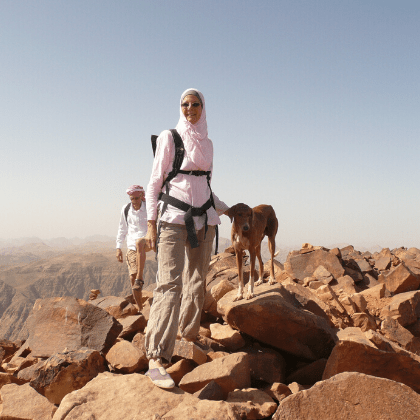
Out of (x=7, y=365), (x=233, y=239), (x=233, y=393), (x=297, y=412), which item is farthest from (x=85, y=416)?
(x=233, y=239)

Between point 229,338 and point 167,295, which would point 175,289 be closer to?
point 167,295

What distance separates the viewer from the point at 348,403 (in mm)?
2271

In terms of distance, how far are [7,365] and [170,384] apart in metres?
3.29

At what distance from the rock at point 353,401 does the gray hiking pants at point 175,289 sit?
49.4 inches

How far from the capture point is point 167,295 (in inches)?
125

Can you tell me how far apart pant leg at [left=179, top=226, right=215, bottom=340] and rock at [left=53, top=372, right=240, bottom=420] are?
1009 millimetres

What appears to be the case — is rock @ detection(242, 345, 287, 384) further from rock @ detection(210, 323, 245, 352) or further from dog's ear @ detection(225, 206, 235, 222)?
dog's ear @ detection(225, 206, 235, 222)

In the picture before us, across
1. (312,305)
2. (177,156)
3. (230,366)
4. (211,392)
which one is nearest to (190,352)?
(230,366)

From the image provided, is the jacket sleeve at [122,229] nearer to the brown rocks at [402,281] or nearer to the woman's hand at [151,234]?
the woman's hand at [151,234]

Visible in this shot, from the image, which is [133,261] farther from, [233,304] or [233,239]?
[233,304]

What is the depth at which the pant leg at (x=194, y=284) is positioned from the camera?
3.69 metres

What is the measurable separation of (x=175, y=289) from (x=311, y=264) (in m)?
7.14

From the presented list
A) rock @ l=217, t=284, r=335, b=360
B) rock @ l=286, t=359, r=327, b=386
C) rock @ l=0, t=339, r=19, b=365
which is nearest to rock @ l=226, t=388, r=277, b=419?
rock @ l=286, t=359, r=327, b=386

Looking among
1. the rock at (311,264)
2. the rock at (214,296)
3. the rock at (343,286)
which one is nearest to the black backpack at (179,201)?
the rock at (214,296)
